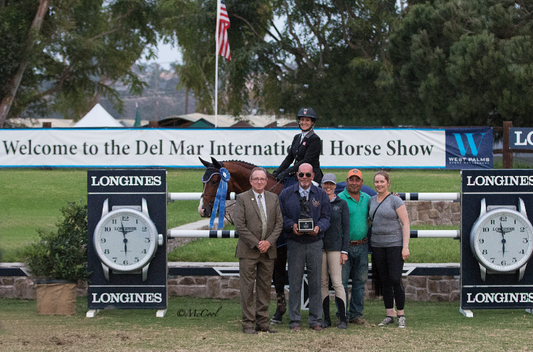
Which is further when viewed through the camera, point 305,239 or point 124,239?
point 124,239

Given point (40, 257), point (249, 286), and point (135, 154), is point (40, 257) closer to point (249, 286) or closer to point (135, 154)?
point (249, 286)

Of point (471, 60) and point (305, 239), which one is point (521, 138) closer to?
point (305, 239)

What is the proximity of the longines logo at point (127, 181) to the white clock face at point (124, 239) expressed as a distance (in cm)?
38

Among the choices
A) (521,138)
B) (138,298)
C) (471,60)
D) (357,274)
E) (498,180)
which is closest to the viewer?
(357,274)

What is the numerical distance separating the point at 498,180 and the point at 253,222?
310 centimetres

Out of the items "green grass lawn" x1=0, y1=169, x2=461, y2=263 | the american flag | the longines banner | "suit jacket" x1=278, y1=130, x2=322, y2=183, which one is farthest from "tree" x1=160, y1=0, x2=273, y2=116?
"suit jacket" x1=278, y1=130, x2=322, y2=183

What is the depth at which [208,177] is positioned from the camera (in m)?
7.92

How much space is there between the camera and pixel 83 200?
13195mm

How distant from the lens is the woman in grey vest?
7180 mm

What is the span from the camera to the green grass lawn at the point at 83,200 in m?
10.1

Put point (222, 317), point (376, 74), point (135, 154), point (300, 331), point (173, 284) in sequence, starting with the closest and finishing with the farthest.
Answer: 1. point (300, 331)
2. point (222, 317)
3. point (173, 284)
4. point (135, 154)
5. point (376, 74)

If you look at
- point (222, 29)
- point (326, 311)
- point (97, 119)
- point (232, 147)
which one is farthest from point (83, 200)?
point (97, 119)

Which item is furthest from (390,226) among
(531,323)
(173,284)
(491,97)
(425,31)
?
(425,31)

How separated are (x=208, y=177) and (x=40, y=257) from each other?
2.20 metres
